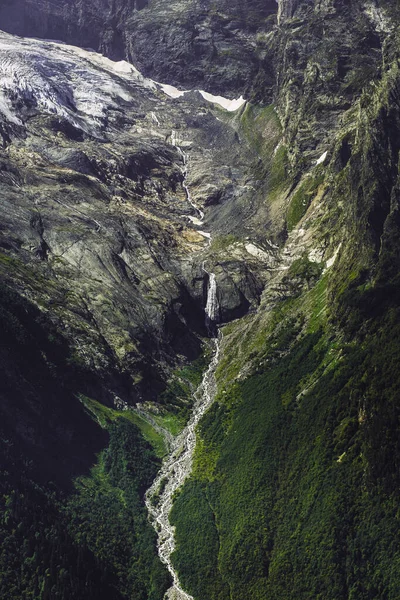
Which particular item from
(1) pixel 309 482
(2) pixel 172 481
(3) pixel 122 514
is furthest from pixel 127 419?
(1) pixel 309 482

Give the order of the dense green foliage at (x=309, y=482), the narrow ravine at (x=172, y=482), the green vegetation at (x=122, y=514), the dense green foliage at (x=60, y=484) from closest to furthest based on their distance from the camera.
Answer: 1. the dense green foliage at (x=60, y=484)
2. the dense green foliage at (x=309, y=482)
3. the green vegetation at (x=122, y=514)
4. the narrow ravine at (x=172, y=482)

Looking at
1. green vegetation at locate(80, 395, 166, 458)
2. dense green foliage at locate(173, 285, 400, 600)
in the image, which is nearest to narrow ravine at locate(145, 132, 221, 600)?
dense green foliage at locate(173, 285, 400, 600)

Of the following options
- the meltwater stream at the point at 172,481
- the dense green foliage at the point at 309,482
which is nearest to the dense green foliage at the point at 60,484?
the meltwater stream at the point at 172,481

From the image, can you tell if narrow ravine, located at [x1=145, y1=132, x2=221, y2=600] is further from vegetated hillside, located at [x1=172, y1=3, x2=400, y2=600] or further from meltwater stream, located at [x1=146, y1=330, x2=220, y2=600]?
vegetated hillside, located at [x1=172, y1=3, x2=400, y2=600]

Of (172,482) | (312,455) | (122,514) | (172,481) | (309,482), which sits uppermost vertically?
(122,514)

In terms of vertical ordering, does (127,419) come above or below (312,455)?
above

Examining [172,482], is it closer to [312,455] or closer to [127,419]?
[127,419]

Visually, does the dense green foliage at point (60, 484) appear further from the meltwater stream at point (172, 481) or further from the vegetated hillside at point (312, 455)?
the vegetated hillside at point (312, 455)
